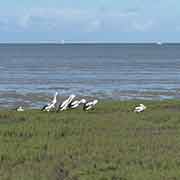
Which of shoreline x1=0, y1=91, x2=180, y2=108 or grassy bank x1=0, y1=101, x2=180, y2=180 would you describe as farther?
shoreline x1=0, y1=91, x2=180, y2=108

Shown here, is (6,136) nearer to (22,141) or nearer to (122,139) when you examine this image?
(22,141)

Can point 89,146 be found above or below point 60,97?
below

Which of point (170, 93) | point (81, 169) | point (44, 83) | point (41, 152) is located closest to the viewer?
point (81, 169)

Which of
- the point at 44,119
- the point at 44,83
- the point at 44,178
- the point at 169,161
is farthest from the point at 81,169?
the point at 44,83

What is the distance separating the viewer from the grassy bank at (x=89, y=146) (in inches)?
572

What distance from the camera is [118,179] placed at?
13852mm

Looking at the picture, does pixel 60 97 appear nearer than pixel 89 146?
No

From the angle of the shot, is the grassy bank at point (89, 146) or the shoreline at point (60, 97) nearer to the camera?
the grassy bank at point (89, 146)

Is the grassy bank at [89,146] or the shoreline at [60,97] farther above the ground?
the shoreline at [60,97]

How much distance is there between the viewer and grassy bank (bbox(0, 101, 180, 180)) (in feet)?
47.7

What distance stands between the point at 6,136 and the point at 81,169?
5.85 m

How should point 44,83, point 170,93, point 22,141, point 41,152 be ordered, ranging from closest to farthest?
point 41,152 → point 22,141 → point 170,93 → point 44,83

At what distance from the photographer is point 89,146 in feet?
58.9

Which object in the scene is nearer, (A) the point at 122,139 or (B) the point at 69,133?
(A) the point at 122,139
